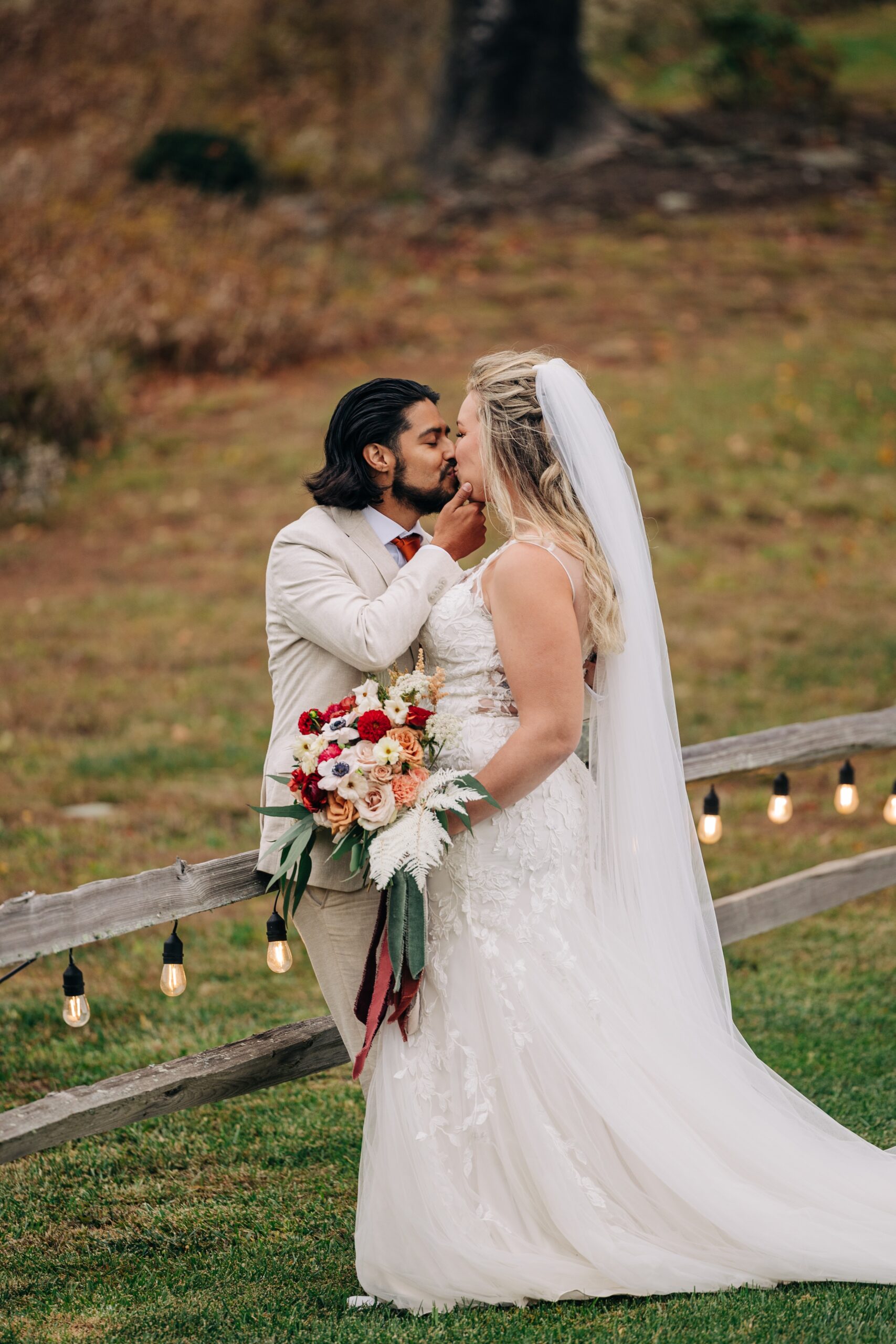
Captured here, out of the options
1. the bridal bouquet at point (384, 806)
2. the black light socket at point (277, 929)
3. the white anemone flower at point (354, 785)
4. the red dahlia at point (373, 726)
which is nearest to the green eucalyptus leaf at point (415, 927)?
the bridal bouquet at point (384, 806)

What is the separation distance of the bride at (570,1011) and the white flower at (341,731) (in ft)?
1.32

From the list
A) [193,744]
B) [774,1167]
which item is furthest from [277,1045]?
[193,744]

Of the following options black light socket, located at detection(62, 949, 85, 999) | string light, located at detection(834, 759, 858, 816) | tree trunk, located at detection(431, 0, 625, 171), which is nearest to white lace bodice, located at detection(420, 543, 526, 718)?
black light socket, located at detection(62, 949, 85, 999)

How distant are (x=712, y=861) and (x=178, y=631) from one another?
490 cm

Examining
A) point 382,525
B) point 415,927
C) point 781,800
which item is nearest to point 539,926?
point 415,927

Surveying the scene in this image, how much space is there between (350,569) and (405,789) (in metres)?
0.66

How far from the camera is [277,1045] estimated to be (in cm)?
410

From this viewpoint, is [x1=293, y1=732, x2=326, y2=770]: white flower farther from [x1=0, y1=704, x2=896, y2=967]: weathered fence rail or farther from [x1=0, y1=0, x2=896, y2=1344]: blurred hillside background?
[x1=0, y1=0, x2=896, y2=1344]: blurred hillside background

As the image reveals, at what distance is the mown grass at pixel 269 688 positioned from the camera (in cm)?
391

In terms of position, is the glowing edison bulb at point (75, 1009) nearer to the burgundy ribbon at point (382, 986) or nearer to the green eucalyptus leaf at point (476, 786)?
the burgundy ribbon at point (382, 986)

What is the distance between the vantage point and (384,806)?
136 inches

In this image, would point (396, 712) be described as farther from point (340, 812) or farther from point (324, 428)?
point (324, 428)

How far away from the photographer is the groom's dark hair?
3842 millimetres

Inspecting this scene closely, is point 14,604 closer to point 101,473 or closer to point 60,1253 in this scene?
point 101,473
